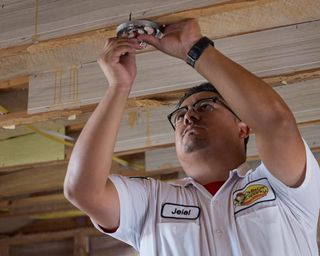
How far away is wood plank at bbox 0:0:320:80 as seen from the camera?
1.48m

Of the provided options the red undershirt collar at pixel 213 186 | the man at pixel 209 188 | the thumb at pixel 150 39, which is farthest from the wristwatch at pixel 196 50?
the red undershirt collar at pixel 213 186

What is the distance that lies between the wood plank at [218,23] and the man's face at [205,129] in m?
0.24

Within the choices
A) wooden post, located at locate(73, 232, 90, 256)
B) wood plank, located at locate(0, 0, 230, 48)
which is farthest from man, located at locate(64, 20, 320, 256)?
wooden post, located at locate(73, 232, 90, 256)

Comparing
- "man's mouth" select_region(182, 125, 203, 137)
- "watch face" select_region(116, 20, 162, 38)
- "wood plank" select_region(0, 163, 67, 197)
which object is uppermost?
"wood plank" select_region(0, 163, 67, 197)

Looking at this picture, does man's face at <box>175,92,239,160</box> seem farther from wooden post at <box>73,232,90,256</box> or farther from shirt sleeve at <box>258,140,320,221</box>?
wooden post at <box>73,232,90,256</box>

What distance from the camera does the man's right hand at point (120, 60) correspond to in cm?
141

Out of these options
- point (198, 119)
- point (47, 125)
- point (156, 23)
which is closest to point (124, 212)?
point (198, 119)

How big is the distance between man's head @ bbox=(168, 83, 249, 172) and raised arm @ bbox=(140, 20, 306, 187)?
26 centimetres

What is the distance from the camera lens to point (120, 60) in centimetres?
146

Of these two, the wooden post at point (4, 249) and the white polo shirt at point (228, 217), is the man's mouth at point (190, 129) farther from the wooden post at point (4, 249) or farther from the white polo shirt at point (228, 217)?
→ the wooden post at point (4, 249)

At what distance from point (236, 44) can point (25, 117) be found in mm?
969

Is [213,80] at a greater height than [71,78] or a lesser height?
lesser

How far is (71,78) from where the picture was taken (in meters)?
2.08

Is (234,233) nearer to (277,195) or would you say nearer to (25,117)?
(277,195)
